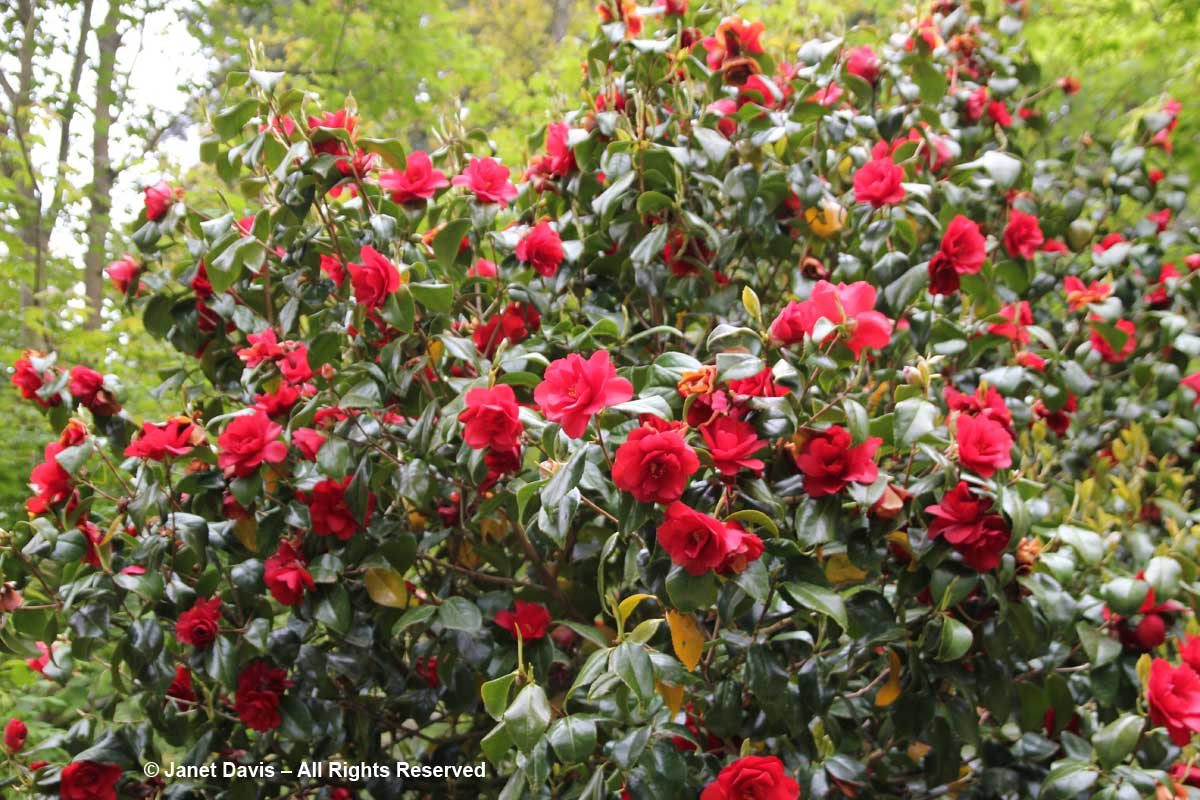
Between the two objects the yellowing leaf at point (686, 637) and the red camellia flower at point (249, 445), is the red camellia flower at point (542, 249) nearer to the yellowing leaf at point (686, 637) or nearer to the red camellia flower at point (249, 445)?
the red camellia flower at point (249, 445)

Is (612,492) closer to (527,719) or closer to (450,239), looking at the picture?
(527,719)

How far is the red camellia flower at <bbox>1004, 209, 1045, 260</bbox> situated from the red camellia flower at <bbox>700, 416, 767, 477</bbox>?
122 cm

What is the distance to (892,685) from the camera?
1.36 meters

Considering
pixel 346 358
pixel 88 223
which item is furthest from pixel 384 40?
pixel 346 358

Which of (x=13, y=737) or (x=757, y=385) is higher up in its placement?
(x=757, y=385)

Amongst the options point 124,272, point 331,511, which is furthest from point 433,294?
Answer: point 124,272

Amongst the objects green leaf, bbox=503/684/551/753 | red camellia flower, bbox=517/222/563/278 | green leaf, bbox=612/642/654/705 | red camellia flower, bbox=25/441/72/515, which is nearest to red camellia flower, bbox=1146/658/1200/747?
green leaf, bbox=612/642/654/705

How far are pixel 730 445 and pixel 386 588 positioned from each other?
0.70m

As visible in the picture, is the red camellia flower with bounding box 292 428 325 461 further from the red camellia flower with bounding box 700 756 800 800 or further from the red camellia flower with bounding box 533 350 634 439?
the red camellia flower with bounding box 700 756 800 800

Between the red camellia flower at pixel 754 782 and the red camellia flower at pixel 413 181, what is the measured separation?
1.02m

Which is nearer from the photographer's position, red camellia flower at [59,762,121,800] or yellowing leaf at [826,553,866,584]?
yellowing leaf at [826,553,866,584]

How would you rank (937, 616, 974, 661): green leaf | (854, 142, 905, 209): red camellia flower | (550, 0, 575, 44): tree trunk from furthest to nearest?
(550, 0, 575, 44): tree trunk < (854, 142, 905, 209): red camellia flower < (937, 616, 974, 661): green leaf

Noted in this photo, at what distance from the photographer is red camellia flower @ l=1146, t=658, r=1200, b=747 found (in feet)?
4.07

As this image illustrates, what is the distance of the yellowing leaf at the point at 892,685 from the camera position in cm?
135
